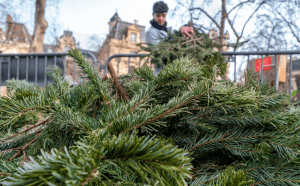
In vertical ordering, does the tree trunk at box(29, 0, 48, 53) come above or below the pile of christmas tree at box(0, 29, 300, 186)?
above

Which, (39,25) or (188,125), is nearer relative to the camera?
(188,125)

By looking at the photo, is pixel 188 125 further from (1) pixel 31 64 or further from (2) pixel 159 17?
(2) pixel 159 17

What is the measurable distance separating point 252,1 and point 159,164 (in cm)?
811

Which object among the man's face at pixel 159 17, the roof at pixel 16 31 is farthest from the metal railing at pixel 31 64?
the roof at pixel 16 31

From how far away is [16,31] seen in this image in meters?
11.4

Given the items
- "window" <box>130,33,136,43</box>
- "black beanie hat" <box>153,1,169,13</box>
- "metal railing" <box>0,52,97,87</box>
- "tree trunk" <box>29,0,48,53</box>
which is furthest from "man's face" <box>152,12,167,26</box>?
"window" <box>130,33,136,43</box>

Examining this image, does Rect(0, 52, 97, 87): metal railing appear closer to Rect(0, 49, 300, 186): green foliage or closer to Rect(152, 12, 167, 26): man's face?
Rect(152, 12, 167, 26): man's face

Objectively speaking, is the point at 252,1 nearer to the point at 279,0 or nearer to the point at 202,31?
the point at 279,0

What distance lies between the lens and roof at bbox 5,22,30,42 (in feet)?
36.5

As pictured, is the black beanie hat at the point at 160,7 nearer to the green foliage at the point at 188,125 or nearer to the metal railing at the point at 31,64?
the metal railing at the point at 31,64

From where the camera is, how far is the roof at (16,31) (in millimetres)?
11115

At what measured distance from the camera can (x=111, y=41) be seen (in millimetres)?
16000

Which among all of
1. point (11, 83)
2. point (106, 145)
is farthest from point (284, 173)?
point (11, 83)

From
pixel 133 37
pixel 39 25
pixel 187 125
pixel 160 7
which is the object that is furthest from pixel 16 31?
pixel 187 125
